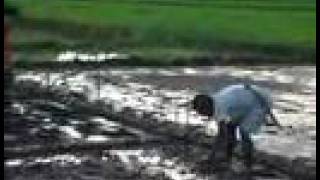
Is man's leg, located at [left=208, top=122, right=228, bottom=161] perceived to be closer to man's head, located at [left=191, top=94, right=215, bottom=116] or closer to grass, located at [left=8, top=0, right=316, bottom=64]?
man's head, located at [left=191, top=94, right=215, bottom=116]

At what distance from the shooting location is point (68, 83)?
9664mm

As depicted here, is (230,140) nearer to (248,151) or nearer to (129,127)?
(248,151)

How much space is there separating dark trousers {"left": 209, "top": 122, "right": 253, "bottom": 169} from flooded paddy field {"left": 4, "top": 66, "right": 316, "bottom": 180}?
0.25ft

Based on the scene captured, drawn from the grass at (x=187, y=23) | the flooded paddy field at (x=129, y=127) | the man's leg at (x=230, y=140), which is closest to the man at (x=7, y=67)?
the flooded paddy field at (x=129, y=127)

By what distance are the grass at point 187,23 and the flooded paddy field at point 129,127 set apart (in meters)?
3.67

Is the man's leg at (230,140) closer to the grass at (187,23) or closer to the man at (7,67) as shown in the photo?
the man at (7,67)

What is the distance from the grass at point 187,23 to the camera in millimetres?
14555

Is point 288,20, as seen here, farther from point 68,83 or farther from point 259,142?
point 259,142

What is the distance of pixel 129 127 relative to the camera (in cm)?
707

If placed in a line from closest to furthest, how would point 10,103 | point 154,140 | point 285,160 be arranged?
point 285,160 → point 154,140 → point 10,103

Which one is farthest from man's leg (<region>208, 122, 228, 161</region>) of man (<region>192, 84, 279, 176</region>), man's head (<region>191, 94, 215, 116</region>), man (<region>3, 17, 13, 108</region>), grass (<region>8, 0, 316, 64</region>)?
grass (<region>8, 0, 316, 64</region>)

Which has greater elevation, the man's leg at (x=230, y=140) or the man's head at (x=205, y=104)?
the man's head at (x=205, y=104)
